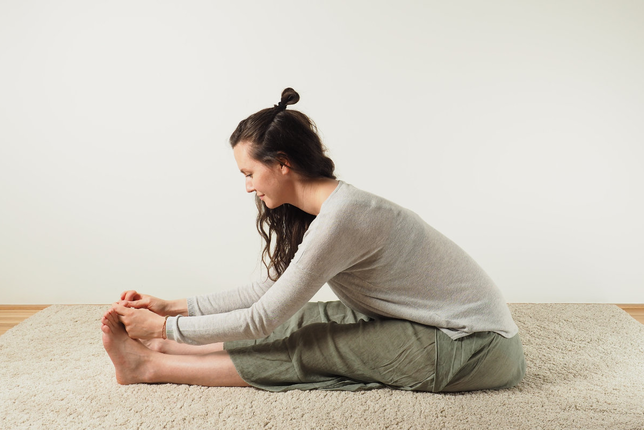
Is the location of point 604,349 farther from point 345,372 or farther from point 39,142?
point 39,142

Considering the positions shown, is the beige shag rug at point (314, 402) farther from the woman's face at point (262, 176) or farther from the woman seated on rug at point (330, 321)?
the woman's face at point (262, 176)

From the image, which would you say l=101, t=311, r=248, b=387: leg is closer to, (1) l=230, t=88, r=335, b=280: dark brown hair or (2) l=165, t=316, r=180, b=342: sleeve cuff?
(2) l=165, t=316, r=180, b=342: sleeve cuff

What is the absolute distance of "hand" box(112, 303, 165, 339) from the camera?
1596 millimetres

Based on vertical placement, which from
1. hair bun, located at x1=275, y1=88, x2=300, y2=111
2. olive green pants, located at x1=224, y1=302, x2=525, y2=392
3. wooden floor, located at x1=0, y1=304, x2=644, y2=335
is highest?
hair bun, located at x1=275, y1=88, x2=300, y2=111

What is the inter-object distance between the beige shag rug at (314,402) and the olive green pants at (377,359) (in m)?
0.04

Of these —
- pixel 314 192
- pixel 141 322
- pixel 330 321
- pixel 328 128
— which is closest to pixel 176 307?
pixel 141 322

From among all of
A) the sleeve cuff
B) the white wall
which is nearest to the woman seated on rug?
the sleeve cuff

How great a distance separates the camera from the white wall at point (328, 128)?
2.63m

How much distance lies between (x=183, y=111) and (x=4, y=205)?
38.2 inches

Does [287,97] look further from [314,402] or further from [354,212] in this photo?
[314,402]

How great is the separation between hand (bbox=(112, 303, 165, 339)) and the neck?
51 cm

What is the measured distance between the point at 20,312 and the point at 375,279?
1.93 m

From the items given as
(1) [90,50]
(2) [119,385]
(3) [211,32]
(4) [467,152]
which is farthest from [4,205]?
(4) [467,152]

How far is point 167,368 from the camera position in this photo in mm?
1729
